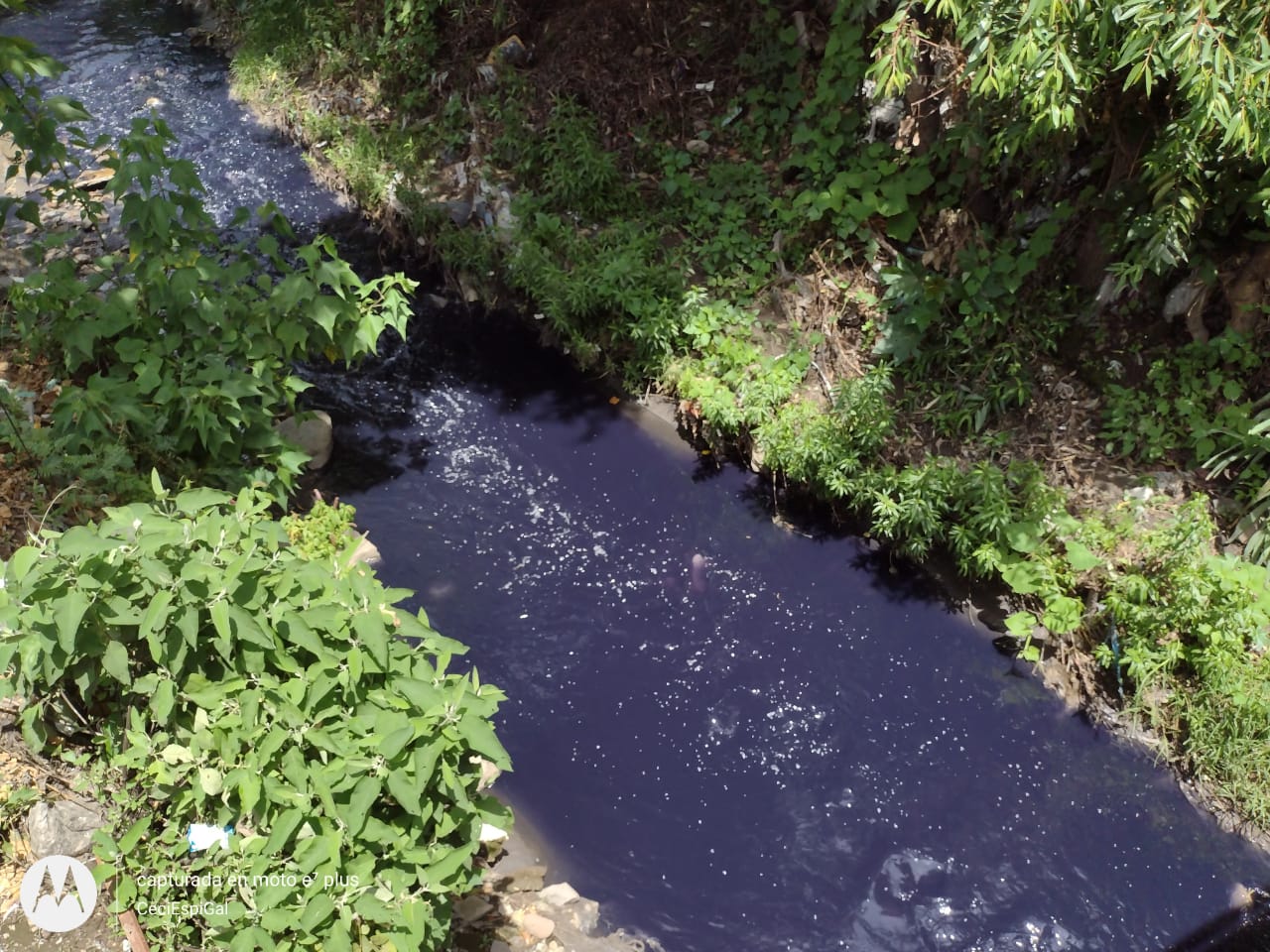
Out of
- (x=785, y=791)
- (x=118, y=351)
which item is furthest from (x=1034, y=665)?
Answer: (x=118, y=351)

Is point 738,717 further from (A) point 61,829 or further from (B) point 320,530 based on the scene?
(A) point 61,829

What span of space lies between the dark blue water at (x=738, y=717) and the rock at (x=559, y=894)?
0.11 metres

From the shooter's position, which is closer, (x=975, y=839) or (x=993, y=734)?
(x=975, y=839)

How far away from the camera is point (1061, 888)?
423 centimetres

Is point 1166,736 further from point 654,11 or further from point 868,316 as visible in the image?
point 654,11

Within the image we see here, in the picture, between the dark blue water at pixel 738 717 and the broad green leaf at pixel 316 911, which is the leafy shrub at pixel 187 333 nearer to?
the dark blue water at pixel 738 717

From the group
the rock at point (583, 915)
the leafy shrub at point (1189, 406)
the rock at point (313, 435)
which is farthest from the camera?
the rock at point (313, 435)

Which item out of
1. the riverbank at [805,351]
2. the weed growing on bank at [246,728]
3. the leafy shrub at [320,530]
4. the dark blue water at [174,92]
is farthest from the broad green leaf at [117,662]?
the dark blue water at [174,92]

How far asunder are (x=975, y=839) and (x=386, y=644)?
304cm

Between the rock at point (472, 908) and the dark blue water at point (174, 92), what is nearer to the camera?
the rock at point (472, 908)

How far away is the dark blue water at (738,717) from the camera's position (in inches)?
165

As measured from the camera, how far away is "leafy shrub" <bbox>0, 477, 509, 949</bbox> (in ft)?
9.18

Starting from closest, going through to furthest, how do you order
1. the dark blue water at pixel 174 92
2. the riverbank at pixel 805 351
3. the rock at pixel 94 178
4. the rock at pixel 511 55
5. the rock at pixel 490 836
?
the rock at pixel 490 836
the riverbank at pixel 805 351
the rock at pixel 94 178
the rock at pixel 511 55
the dark blue water at pixel 174 92

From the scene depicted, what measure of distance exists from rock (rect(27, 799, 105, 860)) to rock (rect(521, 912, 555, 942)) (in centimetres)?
170
